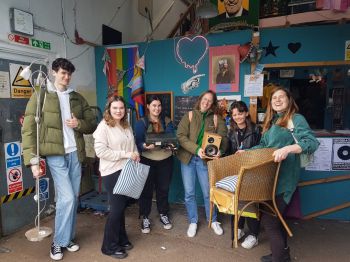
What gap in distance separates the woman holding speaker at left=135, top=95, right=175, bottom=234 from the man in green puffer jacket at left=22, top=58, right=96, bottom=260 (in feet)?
1.85

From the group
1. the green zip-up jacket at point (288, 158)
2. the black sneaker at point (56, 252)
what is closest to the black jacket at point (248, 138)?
the green zip-up jacket at point (288, 158)

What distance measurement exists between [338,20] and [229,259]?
9.60ft

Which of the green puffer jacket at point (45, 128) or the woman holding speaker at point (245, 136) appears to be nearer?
A: the green puffer jacket at point (45, 128)

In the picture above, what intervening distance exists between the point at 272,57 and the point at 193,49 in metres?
0.98

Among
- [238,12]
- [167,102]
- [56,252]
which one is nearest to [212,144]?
[167,102]

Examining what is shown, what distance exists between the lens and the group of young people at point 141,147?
7.31 feet

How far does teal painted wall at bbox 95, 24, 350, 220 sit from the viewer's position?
3301mm

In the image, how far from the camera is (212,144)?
2.84 m

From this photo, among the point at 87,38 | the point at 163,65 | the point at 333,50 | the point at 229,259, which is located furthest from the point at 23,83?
the point at 333,50

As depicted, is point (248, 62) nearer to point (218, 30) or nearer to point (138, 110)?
point (218, 30)

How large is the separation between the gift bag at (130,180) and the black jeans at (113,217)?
74 millimetres

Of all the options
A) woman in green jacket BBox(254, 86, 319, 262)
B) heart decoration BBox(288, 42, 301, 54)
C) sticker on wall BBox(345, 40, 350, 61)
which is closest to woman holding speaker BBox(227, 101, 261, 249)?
woman in green jacket BBox(254, 86, 319, 262)

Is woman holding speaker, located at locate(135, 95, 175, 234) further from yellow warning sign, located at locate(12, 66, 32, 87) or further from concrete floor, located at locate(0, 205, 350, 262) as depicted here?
yellow warning sign, located at locate(12, 66, 32, 87)

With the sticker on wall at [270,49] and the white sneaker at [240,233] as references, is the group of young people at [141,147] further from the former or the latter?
the sticker on wall at [270,49]
